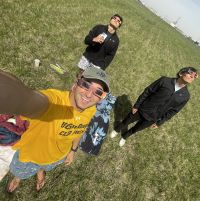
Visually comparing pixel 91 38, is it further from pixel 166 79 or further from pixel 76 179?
pixel 76 179

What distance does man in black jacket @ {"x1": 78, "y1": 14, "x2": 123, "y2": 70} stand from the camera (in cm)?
735

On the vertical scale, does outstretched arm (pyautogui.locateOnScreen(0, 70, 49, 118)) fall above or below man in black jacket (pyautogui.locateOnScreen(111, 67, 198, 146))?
above

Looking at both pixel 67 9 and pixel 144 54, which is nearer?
pixel 67 9

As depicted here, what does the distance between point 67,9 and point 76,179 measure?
37.7 ft

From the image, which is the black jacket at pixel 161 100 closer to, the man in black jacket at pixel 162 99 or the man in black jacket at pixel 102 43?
the man in black jacket at pixel 162 99

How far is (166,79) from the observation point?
6660 millimetres

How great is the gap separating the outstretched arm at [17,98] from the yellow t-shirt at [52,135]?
1898 millimetres

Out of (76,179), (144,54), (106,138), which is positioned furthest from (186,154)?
(144,54)

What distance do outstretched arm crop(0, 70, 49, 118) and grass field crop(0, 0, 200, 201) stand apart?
4275 millimetres

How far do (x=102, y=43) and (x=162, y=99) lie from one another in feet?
7.06

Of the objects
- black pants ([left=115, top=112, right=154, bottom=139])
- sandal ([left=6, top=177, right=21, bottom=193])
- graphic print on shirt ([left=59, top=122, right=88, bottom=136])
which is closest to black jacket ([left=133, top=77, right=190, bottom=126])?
black pants ([left=115, top=112, right=154, bottom=139])

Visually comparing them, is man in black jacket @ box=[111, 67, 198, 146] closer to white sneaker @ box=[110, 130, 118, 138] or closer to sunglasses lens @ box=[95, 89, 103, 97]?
white sneaker @ box=[110, 130, 118, 138]

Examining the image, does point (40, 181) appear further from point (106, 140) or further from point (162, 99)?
point (162, 99)

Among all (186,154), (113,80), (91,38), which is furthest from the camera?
(113,80)
